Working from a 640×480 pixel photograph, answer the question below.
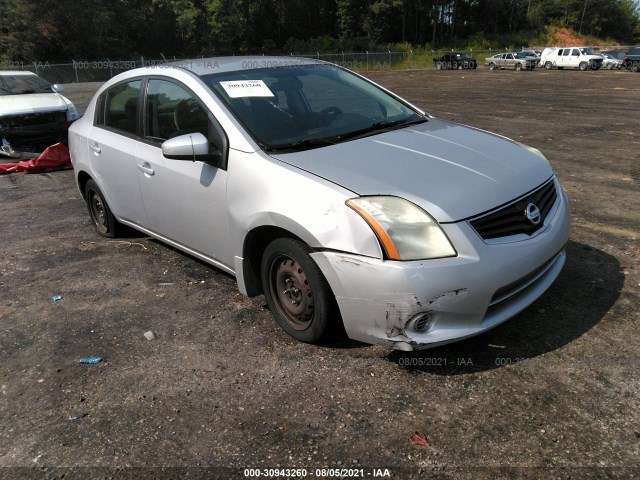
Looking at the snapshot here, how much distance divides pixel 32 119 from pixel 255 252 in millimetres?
8196

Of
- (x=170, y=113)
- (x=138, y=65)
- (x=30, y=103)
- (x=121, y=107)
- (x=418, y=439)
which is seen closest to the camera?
(x=418, y=439)

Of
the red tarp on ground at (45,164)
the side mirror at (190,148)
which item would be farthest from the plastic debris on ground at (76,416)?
the red tarp on ground at (45,164)

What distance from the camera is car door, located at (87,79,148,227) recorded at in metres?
4.32

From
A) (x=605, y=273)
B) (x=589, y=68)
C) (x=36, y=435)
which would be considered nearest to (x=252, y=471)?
(x=36, y=435)

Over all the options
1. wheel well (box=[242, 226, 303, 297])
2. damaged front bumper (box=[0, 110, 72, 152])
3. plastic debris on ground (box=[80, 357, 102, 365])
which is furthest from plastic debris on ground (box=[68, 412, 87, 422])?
damaged front bumper (box=[0, 110, 72, 152])

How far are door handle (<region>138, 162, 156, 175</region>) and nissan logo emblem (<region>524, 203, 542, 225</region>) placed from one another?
105 inches

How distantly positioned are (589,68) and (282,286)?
4098 cm

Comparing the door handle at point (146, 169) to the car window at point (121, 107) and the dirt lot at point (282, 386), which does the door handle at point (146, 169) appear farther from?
the dirt lot at point (282, 386)

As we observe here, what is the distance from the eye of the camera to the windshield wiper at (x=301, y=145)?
10.8 ft

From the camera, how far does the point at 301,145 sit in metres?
3.34

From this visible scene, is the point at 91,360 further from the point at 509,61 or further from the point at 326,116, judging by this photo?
the point at 509,61

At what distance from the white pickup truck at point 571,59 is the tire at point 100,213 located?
131ft

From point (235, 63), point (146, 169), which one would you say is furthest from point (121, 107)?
point (235, 63)

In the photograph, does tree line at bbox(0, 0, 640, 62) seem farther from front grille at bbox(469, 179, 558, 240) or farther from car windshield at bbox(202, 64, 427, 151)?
front grille at bbox(469, 179, 558, 240)
